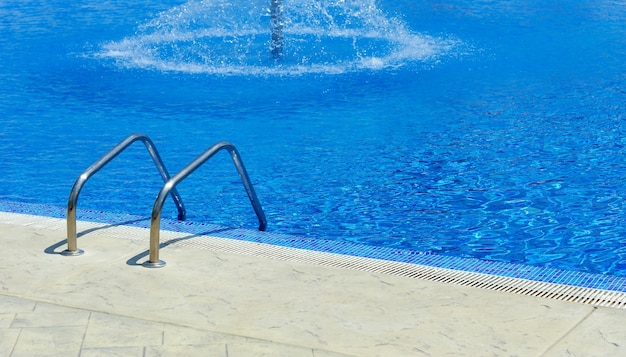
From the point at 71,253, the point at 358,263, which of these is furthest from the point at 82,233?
the point at 358,263

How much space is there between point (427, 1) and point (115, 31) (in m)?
6.21

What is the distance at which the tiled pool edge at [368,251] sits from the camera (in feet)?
17.8

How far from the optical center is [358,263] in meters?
5.61

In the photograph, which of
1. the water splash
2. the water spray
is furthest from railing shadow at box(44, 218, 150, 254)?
the water spray

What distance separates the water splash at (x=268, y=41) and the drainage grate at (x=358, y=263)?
610 centimetres

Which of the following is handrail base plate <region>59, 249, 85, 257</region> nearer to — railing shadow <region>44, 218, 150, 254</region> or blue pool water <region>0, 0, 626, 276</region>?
railing shadow <region>44, 218, 150, 254</region>

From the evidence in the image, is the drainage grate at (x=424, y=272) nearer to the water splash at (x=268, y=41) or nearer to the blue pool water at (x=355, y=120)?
the blue pool water at (x=355, y=120)

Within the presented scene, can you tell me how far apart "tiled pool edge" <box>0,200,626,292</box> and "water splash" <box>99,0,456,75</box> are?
5.44 metres

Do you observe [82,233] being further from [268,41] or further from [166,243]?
[268,41]

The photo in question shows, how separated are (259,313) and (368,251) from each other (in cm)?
145

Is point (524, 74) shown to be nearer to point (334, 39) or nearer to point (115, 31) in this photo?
point (334, 39)

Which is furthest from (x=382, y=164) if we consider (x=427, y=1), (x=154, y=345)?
(x=427, y=1)

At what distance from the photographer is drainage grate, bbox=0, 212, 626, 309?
199 inches

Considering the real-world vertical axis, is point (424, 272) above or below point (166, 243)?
above
